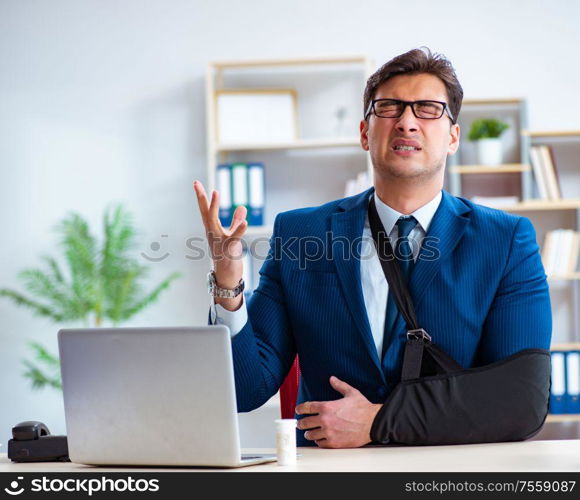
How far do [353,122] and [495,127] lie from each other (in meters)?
0.81

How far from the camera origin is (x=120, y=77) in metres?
4.91

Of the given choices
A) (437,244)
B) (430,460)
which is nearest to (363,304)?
(437,244)

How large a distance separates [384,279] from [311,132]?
284cm

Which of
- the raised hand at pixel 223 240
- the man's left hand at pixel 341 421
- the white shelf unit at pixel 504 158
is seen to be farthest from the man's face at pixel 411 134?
the white shelf unit at pixel 504 158

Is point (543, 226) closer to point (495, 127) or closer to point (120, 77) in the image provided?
point (495, 127)

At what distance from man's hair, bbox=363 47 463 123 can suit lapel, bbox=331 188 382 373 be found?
31 centimetres

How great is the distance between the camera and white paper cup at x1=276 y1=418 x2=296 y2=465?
1.46 meters

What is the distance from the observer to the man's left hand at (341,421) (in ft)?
5.70

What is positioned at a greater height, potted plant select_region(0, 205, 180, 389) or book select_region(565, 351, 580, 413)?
potted plant select_region(0, 205, 180, 389)

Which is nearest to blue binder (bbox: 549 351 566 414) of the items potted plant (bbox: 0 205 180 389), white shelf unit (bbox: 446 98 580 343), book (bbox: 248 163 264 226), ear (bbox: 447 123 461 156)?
white shelf unit (bbox: 446 98 580 343)

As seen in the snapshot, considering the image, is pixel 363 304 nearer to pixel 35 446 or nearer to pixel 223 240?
pixel 223 240

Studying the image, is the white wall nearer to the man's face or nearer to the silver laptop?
the man's face

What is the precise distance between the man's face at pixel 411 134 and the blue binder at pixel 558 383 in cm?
246
